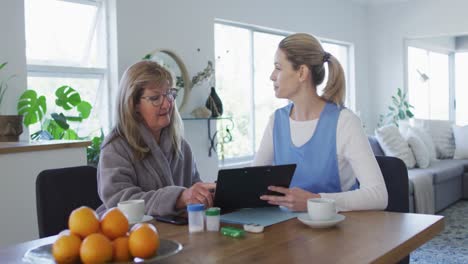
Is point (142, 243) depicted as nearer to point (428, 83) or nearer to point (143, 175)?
point (143, 175)

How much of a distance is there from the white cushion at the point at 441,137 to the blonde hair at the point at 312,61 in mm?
4770

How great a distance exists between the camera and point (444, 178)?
546 cm

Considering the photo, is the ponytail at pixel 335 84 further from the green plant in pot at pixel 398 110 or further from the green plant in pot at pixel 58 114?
the green plant in pot at pixel 398 110

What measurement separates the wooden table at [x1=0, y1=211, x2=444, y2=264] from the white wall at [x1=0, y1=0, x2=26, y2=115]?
6.89ft

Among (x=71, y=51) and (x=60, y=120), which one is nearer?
(x=60, y=120)

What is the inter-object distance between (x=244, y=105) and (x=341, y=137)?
3604 millimetres

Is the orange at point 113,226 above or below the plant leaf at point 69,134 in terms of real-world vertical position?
below

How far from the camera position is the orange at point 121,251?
1066mm

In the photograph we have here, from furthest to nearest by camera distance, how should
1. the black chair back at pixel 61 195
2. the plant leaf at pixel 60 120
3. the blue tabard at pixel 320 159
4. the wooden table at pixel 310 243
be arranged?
the plant leaf at pixel 60 120
the blue tabard at pixel 320 159
the black chair back at pixel 61 195
the wooden table at pixel 310 243

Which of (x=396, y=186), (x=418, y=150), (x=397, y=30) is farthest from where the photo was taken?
(x=397, y=30)

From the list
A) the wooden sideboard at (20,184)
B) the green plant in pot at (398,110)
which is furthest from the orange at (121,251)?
the green plant in pot at (398,110)

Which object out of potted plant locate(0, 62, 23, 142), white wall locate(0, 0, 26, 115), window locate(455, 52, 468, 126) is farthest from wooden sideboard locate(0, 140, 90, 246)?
window locate(455, 52, 468, 126)

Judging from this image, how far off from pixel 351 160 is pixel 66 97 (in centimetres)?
226

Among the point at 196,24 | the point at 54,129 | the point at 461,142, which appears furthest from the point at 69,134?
the point at 461,142
